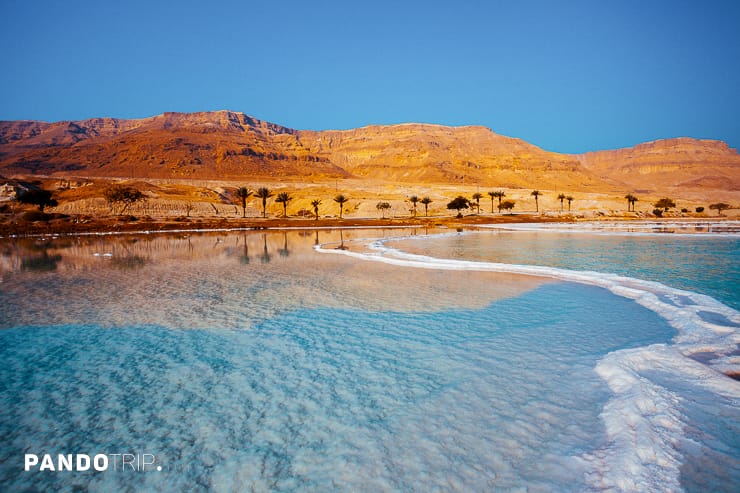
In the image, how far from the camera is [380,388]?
6977mm

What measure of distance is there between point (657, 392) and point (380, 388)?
4562 millimetres

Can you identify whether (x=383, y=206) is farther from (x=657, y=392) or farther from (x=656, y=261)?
(x=657, y=392)

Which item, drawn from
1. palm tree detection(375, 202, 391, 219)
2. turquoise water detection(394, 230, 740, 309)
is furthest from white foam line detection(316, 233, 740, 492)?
palm tree detection(375, 202, 391, 219)

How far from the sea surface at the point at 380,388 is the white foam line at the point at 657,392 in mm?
32

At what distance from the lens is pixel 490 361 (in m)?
8.02

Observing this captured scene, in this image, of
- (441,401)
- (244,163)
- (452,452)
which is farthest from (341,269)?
(244,163)

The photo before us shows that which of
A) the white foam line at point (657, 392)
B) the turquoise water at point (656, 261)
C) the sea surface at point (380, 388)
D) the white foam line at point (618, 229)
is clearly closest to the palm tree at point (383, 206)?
the white foam line at point (618, 229)

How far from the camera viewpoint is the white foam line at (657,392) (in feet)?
15.3

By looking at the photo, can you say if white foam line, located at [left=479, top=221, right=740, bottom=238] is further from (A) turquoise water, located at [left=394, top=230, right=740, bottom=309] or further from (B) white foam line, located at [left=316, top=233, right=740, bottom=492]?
(B) white foam line, located at [left=316, top=233, right=740, bottom=492]

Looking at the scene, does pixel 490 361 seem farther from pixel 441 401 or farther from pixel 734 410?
pixel 734 410

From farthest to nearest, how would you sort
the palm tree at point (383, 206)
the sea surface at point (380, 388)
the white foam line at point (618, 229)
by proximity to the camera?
the palm tree at point (383, 206)
the white foam line at point (618, 229)
the sea surface at point (380, 388)

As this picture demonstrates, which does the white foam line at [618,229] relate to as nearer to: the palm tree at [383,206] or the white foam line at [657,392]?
the palm tree at [383,206]

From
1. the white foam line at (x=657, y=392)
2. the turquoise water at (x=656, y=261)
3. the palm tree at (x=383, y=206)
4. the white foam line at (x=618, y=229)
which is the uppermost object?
the palm tree at (x=383, y=206)

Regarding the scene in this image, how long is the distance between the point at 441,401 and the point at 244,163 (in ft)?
648
